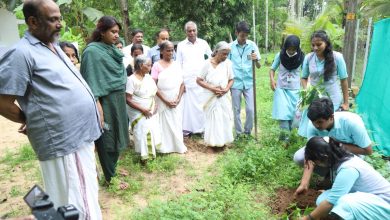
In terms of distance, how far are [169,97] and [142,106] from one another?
573 mm

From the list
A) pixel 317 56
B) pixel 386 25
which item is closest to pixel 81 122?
pixel 317 56

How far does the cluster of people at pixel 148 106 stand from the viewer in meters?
2.24

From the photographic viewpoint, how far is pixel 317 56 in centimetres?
443

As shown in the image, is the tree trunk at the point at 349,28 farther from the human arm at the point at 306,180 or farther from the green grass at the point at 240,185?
the human arm at the point at 306,180

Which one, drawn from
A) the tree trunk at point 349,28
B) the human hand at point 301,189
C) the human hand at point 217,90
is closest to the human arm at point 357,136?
the human hand at point 301,189

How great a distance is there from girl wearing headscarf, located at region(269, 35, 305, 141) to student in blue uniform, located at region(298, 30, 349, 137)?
1.06 ft

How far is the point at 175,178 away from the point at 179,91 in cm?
138

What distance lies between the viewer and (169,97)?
197 inches

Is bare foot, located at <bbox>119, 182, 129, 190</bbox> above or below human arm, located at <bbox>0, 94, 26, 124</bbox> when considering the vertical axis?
below

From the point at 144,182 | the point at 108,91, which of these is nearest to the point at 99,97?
the point at 108,91

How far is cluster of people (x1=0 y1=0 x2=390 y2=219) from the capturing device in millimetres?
2244

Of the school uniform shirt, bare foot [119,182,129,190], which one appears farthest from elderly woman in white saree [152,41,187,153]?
bare foot [119,182,129,190]

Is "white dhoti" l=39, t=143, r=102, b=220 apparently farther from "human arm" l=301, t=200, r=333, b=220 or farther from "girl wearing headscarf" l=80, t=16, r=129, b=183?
"human arm" l=301, t=200, r=333, b=220

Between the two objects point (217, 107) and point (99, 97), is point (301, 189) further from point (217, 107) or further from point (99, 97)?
point (99, 97)
